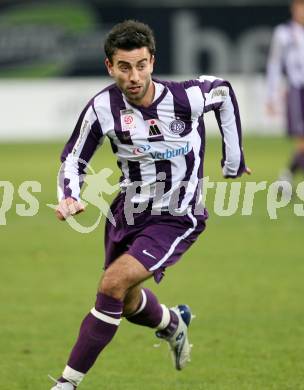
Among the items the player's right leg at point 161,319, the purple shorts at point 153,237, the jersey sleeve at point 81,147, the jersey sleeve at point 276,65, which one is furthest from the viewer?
the jersey sleeve at point 276,65

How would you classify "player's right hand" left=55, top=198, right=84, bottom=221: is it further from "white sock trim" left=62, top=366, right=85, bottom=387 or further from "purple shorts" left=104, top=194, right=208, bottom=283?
"white sock trim" left=62, top=366, right=85, bottom=387

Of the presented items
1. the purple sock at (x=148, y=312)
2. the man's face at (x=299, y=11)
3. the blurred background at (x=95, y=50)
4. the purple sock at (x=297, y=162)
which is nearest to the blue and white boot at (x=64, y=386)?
the purple sock at (x=148, y=312)

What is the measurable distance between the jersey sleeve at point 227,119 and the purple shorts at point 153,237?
354 millimetres

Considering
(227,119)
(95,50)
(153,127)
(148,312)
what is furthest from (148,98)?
(95,50)

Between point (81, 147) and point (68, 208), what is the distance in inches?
20.1

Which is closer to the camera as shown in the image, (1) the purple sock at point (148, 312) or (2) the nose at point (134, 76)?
(2) the nose at point (134, 76)

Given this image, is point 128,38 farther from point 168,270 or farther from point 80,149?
point 168,270

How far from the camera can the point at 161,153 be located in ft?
21.0

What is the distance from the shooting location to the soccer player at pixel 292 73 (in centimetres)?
1461

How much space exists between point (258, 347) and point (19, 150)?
612 inches

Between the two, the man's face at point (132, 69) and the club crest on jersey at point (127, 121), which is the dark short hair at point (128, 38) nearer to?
the man's face at point (132, 69)

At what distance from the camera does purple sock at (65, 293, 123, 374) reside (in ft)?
19.7

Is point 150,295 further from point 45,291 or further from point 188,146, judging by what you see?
point 45,291

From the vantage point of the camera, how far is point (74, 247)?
39.6ft
